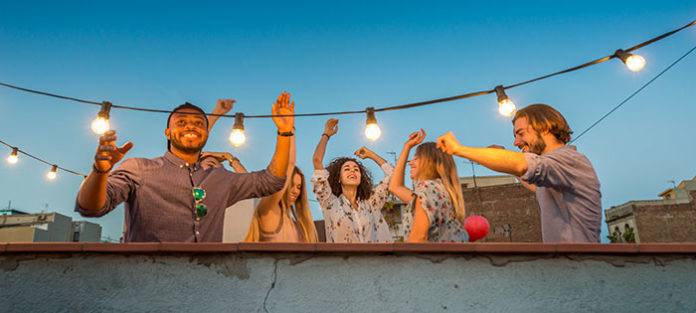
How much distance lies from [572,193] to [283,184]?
1866mm

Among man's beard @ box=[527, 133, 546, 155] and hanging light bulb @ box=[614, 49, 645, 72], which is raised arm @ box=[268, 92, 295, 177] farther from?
hanging light bulb @ box=[614, 49, 645, 72]

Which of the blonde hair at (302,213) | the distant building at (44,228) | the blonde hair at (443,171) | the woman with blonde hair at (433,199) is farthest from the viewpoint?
the distant building at (44,228)

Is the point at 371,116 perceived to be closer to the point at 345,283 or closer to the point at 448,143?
the point at 448,143

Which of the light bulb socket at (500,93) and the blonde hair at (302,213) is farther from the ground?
the light bulb socket at (500,93)

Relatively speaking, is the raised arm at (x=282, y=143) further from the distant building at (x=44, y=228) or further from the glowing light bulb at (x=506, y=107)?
the distant building at (x=44, y=228)

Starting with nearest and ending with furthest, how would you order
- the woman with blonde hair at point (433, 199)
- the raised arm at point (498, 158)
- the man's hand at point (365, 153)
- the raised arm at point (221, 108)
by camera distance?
the raised arm at point (498, 158) → the woman with blonde hair at point (433, 199) → the raised arm at point (221, 108) → the man's hand at point (365, 153)

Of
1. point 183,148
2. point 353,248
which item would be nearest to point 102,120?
point 183,148

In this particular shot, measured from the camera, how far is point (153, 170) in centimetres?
296

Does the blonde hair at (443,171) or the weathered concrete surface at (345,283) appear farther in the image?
the blonde hair at (443,171)

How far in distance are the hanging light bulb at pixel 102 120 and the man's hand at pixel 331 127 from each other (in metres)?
2.41

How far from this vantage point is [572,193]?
8.19ft

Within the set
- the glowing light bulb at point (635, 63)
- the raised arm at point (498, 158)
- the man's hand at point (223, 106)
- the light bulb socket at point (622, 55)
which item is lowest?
the raised arm at point (498, 158)

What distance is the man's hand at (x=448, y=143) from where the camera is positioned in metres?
2.39

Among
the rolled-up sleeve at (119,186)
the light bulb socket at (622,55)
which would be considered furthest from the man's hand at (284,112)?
the light bulb socket at (622,55)
